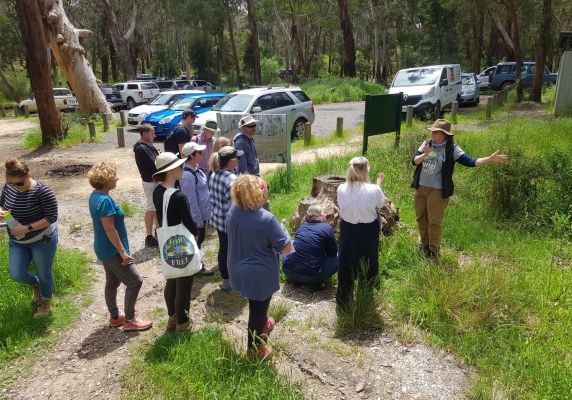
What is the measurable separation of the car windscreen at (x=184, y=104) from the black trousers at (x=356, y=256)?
1268 centimetres

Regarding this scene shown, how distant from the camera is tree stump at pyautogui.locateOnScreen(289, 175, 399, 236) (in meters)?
6.29

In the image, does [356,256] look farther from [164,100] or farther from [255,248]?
[164,100]

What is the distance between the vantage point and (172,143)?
7.01 meters

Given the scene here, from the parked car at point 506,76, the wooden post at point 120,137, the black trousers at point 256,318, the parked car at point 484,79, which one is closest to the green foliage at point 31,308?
the black trousers at point 256,318

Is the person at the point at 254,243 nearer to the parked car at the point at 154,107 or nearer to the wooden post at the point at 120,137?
the wooden post at the point at 120,137

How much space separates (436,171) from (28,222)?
4175mm

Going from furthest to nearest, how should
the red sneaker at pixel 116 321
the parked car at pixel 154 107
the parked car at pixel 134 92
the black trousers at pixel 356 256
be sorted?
the parked car at pixel 134 92, the parked car at pixel 154 107, the red sneaker at pixel 116 321, the black trousers at pixel 356 256

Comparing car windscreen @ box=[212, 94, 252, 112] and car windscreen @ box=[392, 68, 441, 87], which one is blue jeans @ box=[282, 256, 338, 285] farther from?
car windscreen @ box=[392, 68, 441, 87]

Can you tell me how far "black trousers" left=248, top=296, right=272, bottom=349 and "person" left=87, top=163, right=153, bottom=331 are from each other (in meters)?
→ 1.26

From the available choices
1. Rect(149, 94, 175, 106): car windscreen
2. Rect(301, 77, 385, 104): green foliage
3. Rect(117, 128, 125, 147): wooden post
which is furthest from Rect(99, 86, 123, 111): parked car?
Rect(117, 128, 125, 147): wooden post

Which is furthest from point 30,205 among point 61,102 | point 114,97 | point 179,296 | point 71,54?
point 114,97

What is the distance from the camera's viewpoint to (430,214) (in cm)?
539

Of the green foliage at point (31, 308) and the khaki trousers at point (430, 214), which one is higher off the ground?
the khaki trousers at point (430, 214)

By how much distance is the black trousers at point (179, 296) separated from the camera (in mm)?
4047
